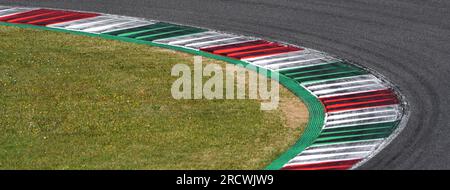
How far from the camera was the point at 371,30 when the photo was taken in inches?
1008

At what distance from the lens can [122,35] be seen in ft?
85.7

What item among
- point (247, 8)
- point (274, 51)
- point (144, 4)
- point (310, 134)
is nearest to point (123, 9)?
point (144, 4)

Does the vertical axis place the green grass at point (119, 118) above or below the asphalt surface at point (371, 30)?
below

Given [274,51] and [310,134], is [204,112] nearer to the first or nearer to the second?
[310,134]

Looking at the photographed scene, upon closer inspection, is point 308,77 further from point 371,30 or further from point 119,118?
point 119,118

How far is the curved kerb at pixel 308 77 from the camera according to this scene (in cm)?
1912

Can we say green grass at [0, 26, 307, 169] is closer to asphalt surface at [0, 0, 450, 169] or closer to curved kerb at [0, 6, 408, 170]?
curved kerb at [0, 6, 408, 170]

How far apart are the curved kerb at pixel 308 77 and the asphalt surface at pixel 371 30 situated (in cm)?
35

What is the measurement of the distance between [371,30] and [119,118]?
25.1ft

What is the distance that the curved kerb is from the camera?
62.7 ft

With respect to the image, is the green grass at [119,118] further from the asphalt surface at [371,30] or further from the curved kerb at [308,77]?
the asphalt surface at [371,30]

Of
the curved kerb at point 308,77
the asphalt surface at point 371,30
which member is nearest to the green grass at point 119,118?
the curved kerb at point 308,77

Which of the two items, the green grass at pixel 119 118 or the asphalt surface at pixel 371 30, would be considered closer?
the green grass at pixel 119 118

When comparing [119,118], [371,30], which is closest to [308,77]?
[371,30]
